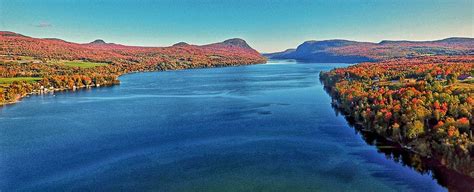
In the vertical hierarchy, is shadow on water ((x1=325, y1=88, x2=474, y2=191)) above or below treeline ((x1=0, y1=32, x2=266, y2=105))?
below

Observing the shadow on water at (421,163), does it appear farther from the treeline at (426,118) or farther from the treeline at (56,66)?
the treeline at (56,66)

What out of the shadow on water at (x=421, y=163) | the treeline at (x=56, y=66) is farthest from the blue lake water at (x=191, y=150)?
the treeline at (x=56, y=66)

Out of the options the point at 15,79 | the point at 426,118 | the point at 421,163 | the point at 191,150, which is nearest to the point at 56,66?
the point at 15,79

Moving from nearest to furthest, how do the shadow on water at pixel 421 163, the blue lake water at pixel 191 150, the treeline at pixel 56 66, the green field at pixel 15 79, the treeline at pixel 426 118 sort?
the shadow on water at pixel 421 163, the blue lake water at pixel 191 150, the treeline at pixel 426 118, the green field at pixel 15 79, the treeline at pixel 56 66

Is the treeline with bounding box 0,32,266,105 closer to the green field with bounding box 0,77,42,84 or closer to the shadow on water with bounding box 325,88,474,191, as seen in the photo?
the green field with bounding box 0,77,42,84

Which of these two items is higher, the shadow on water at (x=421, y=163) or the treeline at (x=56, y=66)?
the treeline at (x=56, y=66)

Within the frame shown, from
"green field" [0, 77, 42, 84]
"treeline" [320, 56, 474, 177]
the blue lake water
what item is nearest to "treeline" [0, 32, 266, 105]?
"green field" [0, 77, 42, 84]
